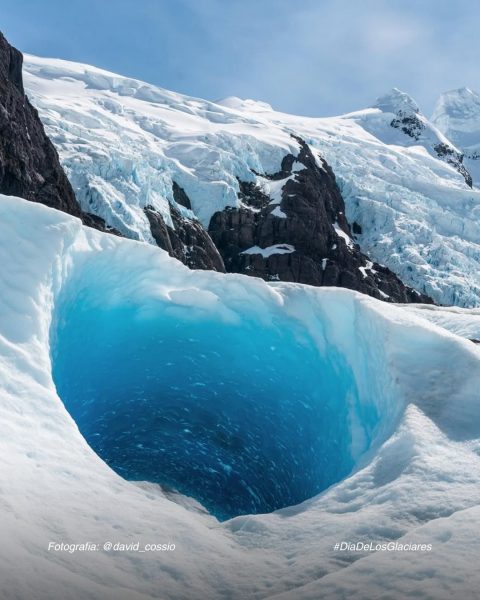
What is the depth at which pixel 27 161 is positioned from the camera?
144ft

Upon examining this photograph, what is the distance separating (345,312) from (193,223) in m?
55.1

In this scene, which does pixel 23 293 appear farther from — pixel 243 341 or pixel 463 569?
pixel 463 569

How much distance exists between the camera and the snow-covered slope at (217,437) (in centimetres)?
518

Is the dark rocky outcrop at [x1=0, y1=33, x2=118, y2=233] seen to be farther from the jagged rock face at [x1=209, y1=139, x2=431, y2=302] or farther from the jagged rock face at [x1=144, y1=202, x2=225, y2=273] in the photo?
the jagged rock face at [x1=209, y1=139, x2=431, y2=302]

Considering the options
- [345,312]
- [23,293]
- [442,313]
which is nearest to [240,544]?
[23,293]

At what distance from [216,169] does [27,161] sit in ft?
102

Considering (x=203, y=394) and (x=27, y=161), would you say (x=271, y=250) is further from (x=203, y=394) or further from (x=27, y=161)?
(x=203, y=394)

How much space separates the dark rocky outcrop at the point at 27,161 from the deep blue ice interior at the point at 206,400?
3134cm

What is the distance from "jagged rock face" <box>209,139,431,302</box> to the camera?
6769cm

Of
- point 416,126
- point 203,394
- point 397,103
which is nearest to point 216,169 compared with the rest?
point 203,394

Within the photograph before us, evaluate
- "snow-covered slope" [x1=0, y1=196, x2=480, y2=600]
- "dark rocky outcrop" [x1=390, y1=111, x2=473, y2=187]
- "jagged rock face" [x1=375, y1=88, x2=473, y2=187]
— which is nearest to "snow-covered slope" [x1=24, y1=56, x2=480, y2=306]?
"dark rocky outcrop" [x1=390, y1=111, x2=473, y2=187]

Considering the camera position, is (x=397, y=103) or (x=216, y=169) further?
(x=397, y=103)

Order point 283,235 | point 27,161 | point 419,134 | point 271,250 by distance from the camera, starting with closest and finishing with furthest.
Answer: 1. point 27,161
2. point 271,250
3. point 283,235
4. point 419,134

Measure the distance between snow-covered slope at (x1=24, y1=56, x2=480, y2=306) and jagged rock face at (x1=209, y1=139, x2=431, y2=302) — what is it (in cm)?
245
